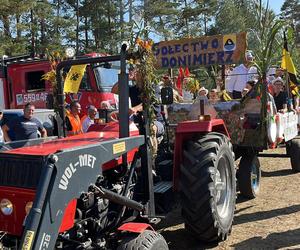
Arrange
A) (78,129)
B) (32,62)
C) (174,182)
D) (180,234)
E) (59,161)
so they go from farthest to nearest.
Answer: (32,62) < (78,129) < (180,234) < (174,182) < (59,161)

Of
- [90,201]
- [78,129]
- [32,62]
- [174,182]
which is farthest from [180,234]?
[32,62]

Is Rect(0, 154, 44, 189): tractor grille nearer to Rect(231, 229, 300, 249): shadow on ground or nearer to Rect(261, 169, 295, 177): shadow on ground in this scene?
Rect(231, 229, 300, 249): shadow on ground

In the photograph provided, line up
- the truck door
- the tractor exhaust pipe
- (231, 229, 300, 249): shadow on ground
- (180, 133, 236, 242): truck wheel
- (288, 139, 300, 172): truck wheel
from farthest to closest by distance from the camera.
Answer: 1. the truck door
2. (288, 139, 300, 172): truck wheel
3. (231, 229, 300, 249): shadow on ground
4. (180, 133, 236, 242): truck wheel
5. the tractor exhaust pipe

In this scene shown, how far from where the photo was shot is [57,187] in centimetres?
295

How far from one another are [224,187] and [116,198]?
184 centimetres

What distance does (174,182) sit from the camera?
187 inches

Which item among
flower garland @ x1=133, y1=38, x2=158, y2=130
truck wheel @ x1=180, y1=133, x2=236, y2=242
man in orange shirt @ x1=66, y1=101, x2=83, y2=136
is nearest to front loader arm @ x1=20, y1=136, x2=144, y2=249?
flower garland @ x1=133, y1=38, x2=158, y2=130

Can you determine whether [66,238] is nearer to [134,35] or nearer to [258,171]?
[134,35]

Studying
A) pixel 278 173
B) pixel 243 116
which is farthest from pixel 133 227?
pixel 278 173

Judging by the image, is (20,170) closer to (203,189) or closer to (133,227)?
(133,227)

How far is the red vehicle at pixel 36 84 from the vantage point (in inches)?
448

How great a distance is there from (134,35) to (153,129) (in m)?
0.94

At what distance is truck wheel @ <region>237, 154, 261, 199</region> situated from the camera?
→ 20.9 feet

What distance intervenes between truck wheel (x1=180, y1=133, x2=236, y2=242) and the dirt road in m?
0.31
